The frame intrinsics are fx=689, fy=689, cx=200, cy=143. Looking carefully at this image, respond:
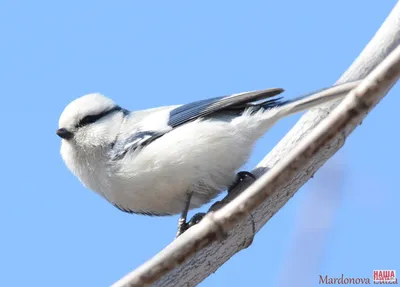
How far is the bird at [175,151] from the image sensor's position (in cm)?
401

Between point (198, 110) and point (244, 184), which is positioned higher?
point (198, 110)

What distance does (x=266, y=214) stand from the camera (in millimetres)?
3744

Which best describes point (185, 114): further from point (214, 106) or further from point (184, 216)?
point (184, 216)

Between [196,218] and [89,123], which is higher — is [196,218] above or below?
below

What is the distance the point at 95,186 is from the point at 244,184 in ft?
3.17

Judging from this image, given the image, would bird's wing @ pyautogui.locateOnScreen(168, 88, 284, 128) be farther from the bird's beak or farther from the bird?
the bird's beak

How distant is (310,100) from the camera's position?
3.69 meters

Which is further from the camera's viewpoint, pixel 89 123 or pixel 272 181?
pixel 89 123

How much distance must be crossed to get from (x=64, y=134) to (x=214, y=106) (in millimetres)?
1004

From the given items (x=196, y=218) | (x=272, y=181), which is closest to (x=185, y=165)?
(x=196, y=218)

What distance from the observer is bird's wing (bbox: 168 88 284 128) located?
13.3 ft

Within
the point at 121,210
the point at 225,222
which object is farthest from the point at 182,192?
the point at 225,222

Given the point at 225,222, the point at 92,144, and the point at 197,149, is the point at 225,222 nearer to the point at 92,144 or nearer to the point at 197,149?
the point at 197,149

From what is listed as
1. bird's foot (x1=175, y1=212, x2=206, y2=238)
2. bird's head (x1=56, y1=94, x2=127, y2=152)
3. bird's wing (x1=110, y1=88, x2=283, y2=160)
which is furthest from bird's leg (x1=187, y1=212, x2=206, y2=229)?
bird's head (x1=56, y1=94, x2=127, y2=152)
